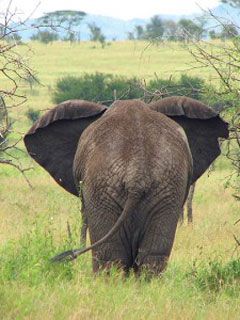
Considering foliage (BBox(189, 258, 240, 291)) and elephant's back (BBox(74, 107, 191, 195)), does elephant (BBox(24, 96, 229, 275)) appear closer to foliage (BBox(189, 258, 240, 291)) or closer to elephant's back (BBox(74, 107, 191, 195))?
elephant's back (BBox(74, 107, 191, 195))

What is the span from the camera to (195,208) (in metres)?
15.7

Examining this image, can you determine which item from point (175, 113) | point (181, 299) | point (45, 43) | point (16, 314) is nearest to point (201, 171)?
point (175, 113)

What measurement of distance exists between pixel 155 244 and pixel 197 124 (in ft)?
4.35

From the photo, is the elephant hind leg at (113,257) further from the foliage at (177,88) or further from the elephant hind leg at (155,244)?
the foliage at (177,88)

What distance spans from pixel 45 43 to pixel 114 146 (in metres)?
69.9

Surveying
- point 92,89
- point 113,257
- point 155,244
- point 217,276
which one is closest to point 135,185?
point 155,244

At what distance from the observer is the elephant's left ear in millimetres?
6895

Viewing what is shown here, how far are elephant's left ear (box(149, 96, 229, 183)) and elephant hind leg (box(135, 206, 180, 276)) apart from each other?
39.6 inches

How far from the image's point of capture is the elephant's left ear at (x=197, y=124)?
689cm

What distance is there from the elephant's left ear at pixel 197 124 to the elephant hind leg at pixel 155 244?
1006mm

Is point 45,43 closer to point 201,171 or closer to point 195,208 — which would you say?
point 195,208

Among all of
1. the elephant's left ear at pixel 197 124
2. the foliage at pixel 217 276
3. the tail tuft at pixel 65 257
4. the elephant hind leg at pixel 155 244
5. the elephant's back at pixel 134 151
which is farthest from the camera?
the elephant's left ear at pixel 197 124

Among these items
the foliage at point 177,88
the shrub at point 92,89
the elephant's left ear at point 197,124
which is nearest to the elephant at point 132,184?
the elephant's left ear at point 197,124

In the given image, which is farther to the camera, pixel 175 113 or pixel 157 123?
pixel 175 113
